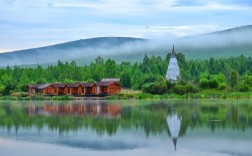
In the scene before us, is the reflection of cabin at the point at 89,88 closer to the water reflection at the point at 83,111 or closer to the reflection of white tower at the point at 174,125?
the water reflection at the point at 83,111

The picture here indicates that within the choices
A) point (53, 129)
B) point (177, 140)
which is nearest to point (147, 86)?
point (53, 129)

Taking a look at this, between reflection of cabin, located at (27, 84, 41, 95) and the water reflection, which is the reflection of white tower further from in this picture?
reflection of cabin, located at (27, 84, 41, 95)

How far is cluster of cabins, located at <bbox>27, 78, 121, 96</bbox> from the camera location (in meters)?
80.8

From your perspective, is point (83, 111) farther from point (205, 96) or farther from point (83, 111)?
point (205, 96)

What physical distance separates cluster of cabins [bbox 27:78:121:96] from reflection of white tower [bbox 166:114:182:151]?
46.4 m

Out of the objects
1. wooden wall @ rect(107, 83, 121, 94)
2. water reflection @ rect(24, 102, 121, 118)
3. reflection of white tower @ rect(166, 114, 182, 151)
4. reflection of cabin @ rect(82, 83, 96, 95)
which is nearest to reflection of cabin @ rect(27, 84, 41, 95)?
reflection of cabin @ rect(82, 83, 96, 95)

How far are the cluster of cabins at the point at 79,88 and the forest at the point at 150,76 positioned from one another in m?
4.41

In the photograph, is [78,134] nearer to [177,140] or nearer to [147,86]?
[177,140]

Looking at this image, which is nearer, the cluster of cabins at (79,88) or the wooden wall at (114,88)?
the wooden wall at (114,88)

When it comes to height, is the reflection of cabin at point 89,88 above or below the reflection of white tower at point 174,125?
above

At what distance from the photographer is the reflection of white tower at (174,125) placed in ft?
77.1

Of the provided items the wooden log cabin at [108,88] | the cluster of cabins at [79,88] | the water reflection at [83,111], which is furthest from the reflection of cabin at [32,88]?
the water reflection at [83,111]

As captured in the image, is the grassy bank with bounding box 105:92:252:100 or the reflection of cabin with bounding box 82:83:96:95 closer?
the grassy bank with bounding box 105:92:252:100

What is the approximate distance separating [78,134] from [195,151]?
750 centimetres
